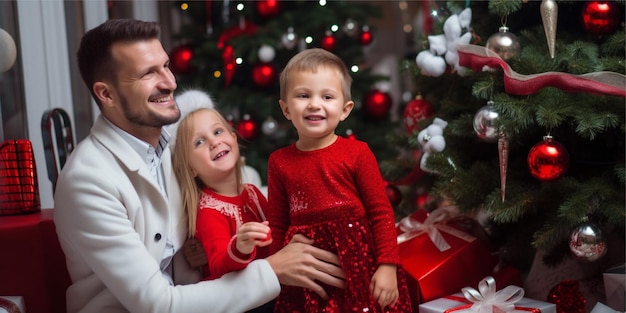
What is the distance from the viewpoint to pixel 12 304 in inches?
62.9

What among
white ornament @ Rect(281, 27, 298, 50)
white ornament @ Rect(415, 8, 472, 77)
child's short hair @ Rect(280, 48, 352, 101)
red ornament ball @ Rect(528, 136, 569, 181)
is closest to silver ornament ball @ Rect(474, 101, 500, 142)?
red ornament ball @ Rect(528, 136, 569, 181)

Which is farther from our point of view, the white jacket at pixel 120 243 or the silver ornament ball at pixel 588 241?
the silver ornament ball at pixel 588 241

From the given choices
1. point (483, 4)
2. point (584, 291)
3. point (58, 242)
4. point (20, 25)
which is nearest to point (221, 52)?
point (20, 25)

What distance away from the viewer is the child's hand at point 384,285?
1.58 metres

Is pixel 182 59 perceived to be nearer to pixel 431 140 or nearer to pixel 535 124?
pixel 431 140

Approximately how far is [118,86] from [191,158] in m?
0.28

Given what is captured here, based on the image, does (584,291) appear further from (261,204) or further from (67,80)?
(67,80)

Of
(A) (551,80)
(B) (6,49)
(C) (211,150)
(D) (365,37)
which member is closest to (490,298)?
(A) (551,80)

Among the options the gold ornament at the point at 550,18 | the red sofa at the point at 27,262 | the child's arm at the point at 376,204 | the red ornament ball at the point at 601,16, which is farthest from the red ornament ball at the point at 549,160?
the red sofa at the point at 27,262

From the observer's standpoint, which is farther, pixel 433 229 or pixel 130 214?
pixel 433 229

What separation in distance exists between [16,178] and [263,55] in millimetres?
1499

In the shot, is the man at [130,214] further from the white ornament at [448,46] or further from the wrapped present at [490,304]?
the white ornament at [448,46]

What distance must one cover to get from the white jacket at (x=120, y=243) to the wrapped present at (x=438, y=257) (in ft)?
1.71

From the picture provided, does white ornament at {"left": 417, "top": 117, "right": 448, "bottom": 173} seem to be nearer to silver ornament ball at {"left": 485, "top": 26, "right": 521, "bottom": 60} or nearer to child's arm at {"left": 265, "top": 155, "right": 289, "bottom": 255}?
silver ornament ball at {"left": 485, "top": 26, "right": 521, "bottom": 60}
